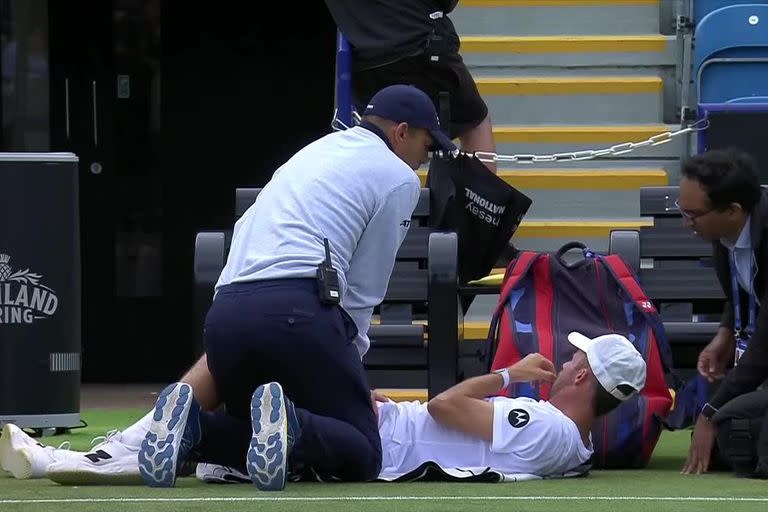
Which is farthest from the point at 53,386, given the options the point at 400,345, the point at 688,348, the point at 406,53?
the point at 688,348

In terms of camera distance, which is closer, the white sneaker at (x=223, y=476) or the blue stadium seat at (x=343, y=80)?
the white sneaker at (x=223, y=476)

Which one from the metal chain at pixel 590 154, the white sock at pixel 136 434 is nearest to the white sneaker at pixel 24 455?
the white sock at pixel 136 434

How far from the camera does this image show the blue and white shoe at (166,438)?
17.5ft

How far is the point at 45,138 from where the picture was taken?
37.1 ft

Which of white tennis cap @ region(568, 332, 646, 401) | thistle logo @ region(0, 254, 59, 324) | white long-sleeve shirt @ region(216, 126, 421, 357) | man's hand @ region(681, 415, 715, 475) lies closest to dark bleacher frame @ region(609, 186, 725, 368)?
man's hand @ region(681, 415, 715, 475)

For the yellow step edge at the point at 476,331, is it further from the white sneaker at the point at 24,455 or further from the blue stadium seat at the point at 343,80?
the white sneaker at the point at 24,455

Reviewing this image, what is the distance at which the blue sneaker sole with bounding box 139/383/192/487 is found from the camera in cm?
533

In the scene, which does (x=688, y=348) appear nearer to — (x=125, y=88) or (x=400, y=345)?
(x=400, y=345)

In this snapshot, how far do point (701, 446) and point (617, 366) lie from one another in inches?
17.6

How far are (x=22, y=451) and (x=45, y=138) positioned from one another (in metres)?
5.76

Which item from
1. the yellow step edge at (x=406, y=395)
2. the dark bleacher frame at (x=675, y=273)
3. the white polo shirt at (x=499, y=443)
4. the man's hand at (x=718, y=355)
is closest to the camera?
the white polo shirt at (x=499, y=443)

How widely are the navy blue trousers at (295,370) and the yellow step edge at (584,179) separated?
3.43 meters

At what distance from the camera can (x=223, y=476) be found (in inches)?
228

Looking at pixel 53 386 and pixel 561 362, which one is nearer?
pixel 561 362
